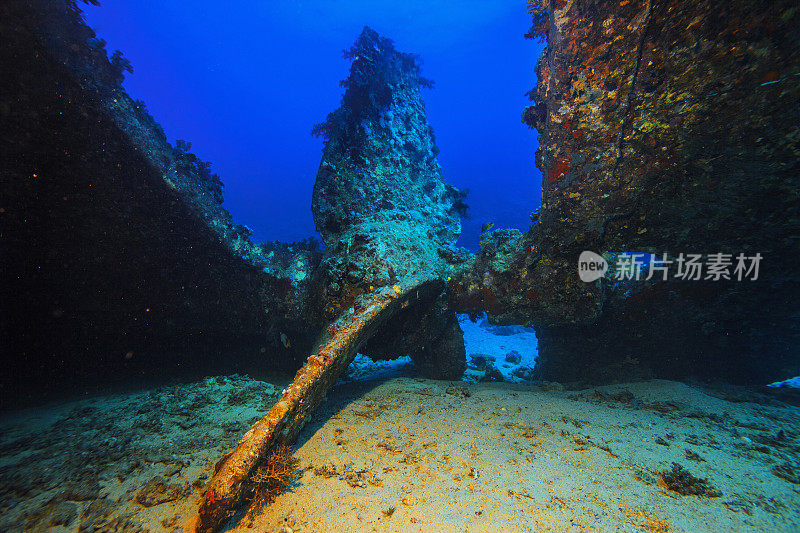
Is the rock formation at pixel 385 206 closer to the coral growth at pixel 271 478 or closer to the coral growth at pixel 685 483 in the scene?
the coral growth at pixel 271 478

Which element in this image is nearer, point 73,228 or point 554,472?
point 554,472

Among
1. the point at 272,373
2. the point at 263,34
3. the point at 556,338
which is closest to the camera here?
the point at 272,373

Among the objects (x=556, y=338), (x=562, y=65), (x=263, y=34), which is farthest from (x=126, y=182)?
(x=263, y=34)

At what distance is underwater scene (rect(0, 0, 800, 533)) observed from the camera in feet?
7.32

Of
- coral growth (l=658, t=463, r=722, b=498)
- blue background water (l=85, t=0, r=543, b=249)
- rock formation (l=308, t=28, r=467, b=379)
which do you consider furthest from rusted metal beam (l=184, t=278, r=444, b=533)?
blue background water (l=85, t=0, r=543, b=249)

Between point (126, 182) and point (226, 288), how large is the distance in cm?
189

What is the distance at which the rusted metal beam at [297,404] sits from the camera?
1902 millimetres

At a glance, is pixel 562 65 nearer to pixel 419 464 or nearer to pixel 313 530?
pixel 419 464

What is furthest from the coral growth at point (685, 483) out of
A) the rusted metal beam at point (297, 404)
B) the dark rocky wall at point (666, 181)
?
the rusted metal beam at point (297, 404)

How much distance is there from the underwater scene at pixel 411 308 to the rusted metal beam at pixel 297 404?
0.02m

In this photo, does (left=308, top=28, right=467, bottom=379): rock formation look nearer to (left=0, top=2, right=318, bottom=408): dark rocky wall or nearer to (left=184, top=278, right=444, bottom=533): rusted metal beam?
(left=184, top=278, right=444, bottom=533): rusted metal beam

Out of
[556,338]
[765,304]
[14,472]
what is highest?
[765,304]

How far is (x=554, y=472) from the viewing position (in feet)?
8.09

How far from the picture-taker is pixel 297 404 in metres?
2.52
